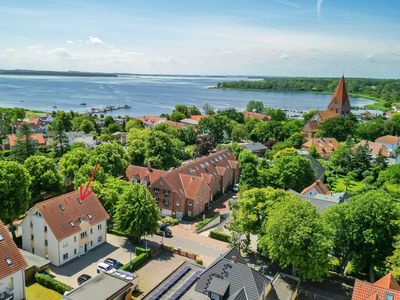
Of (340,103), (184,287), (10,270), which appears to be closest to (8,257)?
(10,270)

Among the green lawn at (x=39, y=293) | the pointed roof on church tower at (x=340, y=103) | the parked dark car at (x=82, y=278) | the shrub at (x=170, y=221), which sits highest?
the pointed roof on church tower at (x=340, y=103)

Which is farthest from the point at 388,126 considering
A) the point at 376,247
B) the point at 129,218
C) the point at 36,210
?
the point at 36,210

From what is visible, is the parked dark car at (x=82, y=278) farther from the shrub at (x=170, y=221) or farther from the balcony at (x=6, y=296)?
the shrub at (x=170, y=221)

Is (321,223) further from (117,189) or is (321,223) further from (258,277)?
(117,189)

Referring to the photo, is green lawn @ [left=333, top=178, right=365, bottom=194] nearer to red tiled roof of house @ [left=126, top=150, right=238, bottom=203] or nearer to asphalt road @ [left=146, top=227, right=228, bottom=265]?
red tiled roof of house @ [left=126, top=150, right=238, bottom=203]

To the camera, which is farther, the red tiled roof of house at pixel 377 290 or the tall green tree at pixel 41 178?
the tall green tree at pixel 41 178

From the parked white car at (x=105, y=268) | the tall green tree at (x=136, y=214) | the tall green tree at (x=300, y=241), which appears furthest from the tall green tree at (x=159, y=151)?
the tall green tree at (x=300, y=241)
